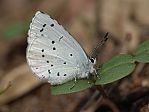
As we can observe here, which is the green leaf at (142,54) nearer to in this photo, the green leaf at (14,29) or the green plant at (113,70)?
the green plant at (113,70)

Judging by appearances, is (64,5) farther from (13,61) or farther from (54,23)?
(54,23)

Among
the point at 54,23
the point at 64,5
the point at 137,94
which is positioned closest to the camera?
the point at 54,23

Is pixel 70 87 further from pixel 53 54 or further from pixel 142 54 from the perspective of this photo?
pixel 142 54

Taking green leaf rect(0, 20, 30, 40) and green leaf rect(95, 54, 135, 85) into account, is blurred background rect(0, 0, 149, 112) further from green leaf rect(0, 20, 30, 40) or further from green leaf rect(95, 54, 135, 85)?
green leaf rect(95, 54, 135, 85)

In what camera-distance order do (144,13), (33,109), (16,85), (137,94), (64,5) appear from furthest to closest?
(64,5) < (144,13) < (16,85) < (33,109) < (137,94)

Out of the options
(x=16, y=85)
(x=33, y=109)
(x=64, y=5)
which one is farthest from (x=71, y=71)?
(x=64, y=5)

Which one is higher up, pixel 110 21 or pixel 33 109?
pixel 110 21

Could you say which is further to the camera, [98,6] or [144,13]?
[98,6]

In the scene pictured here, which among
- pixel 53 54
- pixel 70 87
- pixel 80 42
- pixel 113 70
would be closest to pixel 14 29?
pixel 80 42
